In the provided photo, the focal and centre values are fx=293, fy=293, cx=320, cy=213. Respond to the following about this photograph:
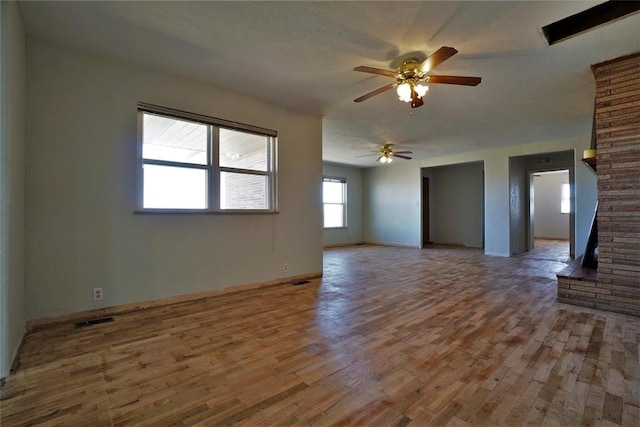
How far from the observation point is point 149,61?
10.0 ft

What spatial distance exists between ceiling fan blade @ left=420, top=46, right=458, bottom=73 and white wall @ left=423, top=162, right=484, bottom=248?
6994mm

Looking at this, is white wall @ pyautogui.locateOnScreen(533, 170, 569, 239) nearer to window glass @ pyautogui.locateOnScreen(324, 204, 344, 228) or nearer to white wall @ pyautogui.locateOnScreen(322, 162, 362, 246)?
white wall @ pyautogui.locateOnScreen(322, 162, 362, 246)

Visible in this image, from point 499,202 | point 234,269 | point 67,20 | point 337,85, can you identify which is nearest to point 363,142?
point 337,85

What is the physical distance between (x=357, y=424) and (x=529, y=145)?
7.27 meters

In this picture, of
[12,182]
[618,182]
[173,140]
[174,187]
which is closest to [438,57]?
[618,182]

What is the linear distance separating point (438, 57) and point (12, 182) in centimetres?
341

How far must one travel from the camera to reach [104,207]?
2.96 metres

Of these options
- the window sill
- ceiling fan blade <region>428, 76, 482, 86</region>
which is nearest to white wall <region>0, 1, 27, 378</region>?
the window sill

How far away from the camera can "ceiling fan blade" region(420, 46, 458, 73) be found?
7.58ft

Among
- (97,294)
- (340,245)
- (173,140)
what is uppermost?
(173,140)

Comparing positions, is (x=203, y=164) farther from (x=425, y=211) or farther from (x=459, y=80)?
(x=425, y=211)

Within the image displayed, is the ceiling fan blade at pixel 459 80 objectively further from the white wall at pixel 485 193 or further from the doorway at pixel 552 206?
the doorway at pixel 552 206

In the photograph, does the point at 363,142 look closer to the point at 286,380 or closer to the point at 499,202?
the point at 499,202

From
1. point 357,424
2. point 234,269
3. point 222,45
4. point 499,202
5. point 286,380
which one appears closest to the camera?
point 357,424
